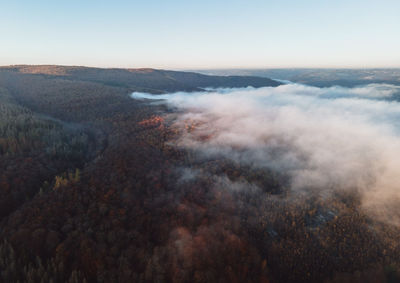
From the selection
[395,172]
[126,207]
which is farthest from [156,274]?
[395,172]

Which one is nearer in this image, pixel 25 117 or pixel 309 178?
pixel 309 178

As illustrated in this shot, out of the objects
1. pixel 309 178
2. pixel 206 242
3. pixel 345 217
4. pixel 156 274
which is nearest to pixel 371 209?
pixel 345 217

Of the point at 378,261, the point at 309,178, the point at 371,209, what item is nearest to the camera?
the point at 378,261

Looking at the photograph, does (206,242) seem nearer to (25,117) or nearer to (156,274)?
(156,274)

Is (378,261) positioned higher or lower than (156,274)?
lower

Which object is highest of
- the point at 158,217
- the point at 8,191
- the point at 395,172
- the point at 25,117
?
the point at 25,117

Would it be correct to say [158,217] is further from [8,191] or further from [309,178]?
[309,178]

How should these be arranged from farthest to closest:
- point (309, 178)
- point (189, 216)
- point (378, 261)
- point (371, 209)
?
point (309, 178) < point (371, 209) < point (189, 216) < point (378, 261)
